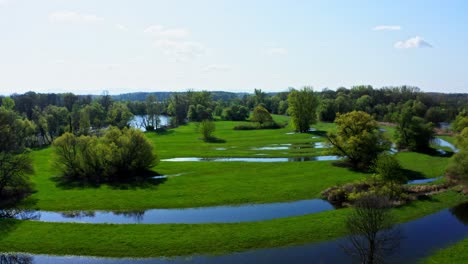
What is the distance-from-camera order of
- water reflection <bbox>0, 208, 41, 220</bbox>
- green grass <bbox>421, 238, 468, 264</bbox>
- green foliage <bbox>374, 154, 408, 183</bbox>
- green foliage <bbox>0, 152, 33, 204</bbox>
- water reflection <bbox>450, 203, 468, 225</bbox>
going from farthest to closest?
green foliage <bbox>0, 152, 33, 204</bbox> → green foliage <bbox>374, 154, 408, 183</bbox> → water reflection <bbox>0, 208, 41, 220</bbox> → water reflection <bbox>450, 203, 468, 225</bbox> → green grass <bbox>421, 238, 468, 264</bbox>

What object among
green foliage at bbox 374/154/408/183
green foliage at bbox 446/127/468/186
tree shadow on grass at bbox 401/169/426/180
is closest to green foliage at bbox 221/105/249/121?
tree shadow on grass at bbox 401/169/426/180

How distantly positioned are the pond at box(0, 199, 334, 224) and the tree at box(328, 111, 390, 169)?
2287 centimetres

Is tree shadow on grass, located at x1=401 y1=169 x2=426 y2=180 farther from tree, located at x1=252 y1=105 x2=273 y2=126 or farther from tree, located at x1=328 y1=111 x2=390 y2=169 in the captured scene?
tree, located at x1=252 y1=105 x2=273 y2=126

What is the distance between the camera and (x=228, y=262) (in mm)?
32344

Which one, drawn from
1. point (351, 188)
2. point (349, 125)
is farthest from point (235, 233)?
point (349, 125)

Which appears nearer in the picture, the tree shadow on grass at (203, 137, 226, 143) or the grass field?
the grass field

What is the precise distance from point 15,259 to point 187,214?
18718 mm

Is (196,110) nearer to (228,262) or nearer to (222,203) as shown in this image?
(222,203)

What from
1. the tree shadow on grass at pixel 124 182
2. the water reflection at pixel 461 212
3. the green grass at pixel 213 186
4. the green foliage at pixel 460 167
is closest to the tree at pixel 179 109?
the green grass at pixel 213 186

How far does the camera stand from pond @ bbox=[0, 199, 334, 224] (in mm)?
43312

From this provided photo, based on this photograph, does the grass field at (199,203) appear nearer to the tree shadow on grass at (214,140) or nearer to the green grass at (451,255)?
the green grass at (451,255)

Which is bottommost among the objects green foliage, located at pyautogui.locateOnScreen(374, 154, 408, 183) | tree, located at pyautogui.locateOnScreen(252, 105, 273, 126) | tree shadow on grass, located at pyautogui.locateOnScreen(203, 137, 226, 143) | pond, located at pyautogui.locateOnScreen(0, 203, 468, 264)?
pond, located at pyautogui.locateOnScreen(0, 203, 468, 264)

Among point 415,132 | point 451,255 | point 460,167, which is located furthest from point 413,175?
point 451,255

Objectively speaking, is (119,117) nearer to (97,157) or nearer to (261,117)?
(261,117)
